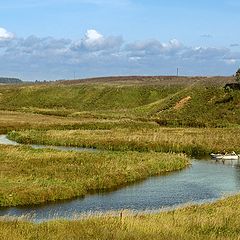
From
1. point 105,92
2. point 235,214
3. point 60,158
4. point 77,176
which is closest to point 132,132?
point 60,158

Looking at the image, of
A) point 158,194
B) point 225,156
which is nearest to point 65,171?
point 158,194

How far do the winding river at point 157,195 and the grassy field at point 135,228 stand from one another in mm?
6242

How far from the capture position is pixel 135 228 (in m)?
20.7

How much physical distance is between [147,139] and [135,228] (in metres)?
44.5

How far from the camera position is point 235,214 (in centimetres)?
2570

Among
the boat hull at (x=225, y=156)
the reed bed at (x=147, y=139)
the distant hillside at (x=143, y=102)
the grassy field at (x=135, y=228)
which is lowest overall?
the boat hull at (x=225, y=156)

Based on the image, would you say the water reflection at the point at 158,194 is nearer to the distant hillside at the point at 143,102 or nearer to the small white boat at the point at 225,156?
the small white boat at the point at 225,156

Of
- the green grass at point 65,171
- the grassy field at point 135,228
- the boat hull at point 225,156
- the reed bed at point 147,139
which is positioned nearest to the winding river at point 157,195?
the green grass at point 65,171

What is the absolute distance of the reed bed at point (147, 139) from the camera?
61531mm

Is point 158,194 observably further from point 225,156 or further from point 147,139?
point 147,139

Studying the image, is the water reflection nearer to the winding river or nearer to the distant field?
the winding river

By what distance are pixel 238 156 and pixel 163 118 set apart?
43.6 meters

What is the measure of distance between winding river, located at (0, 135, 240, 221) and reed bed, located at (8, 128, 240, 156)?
10198mm

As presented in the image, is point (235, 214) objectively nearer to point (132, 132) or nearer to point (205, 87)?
point (132, 132)
